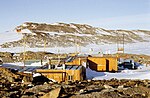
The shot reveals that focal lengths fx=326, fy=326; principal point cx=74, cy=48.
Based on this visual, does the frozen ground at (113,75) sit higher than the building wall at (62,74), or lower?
lower

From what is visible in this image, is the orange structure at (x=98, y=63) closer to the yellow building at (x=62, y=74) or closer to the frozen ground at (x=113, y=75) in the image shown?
the frozen ground at (x=113, y=75)

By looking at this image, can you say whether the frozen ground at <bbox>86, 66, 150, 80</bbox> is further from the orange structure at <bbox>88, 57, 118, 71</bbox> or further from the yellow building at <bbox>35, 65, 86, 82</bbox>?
the orange structure at <bbox>88, 57, 118, 71</bbox>

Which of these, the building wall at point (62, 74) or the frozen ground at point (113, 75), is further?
the frozen ground at point (113, 75)

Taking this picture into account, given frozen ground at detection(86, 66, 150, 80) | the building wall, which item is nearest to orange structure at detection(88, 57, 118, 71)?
frozen ground at detection(86, 66, 150, 80)

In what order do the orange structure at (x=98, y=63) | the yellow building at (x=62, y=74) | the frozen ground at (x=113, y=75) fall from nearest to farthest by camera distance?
1. the yellow building at (x=62, y=74)
2. the frozen ground at (x=113, y=75)
3. the orange structure at (x=98, y=63)

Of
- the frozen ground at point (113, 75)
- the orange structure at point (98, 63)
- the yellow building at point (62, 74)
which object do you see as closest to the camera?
the yellow building at point (62, 74)

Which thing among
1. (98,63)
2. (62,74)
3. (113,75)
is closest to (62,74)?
(62,74)

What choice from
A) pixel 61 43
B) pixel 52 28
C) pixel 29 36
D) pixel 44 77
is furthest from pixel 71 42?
pixel 44 77

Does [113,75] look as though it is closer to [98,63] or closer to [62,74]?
[98,63]

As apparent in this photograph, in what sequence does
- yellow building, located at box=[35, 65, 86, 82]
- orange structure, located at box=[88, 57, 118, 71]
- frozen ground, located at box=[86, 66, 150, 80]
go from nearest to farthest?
yellow building, located at box=[35, 65, 86, 82]
frozen ground, located at box=[86, 66, 150, 80]
orange structure, located at box=[88, 57, 118, 71]

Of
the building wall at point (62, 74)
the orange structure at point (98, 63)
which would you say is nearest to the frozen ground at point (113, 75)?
the building wall at point (62, 74)

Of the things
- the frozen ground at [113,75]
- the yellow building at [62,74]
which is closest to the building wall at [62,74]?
the yellow building at [62,74]

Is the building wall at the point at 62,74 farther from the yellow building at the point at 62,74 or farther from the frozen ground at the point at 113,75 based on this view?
the frozen ground at the point at 113,75

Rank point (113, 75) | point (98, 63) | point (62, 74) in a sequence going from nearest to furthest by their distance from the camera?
1. point (62, 74)
2. point (113, 75)
3. point (98, 63)
